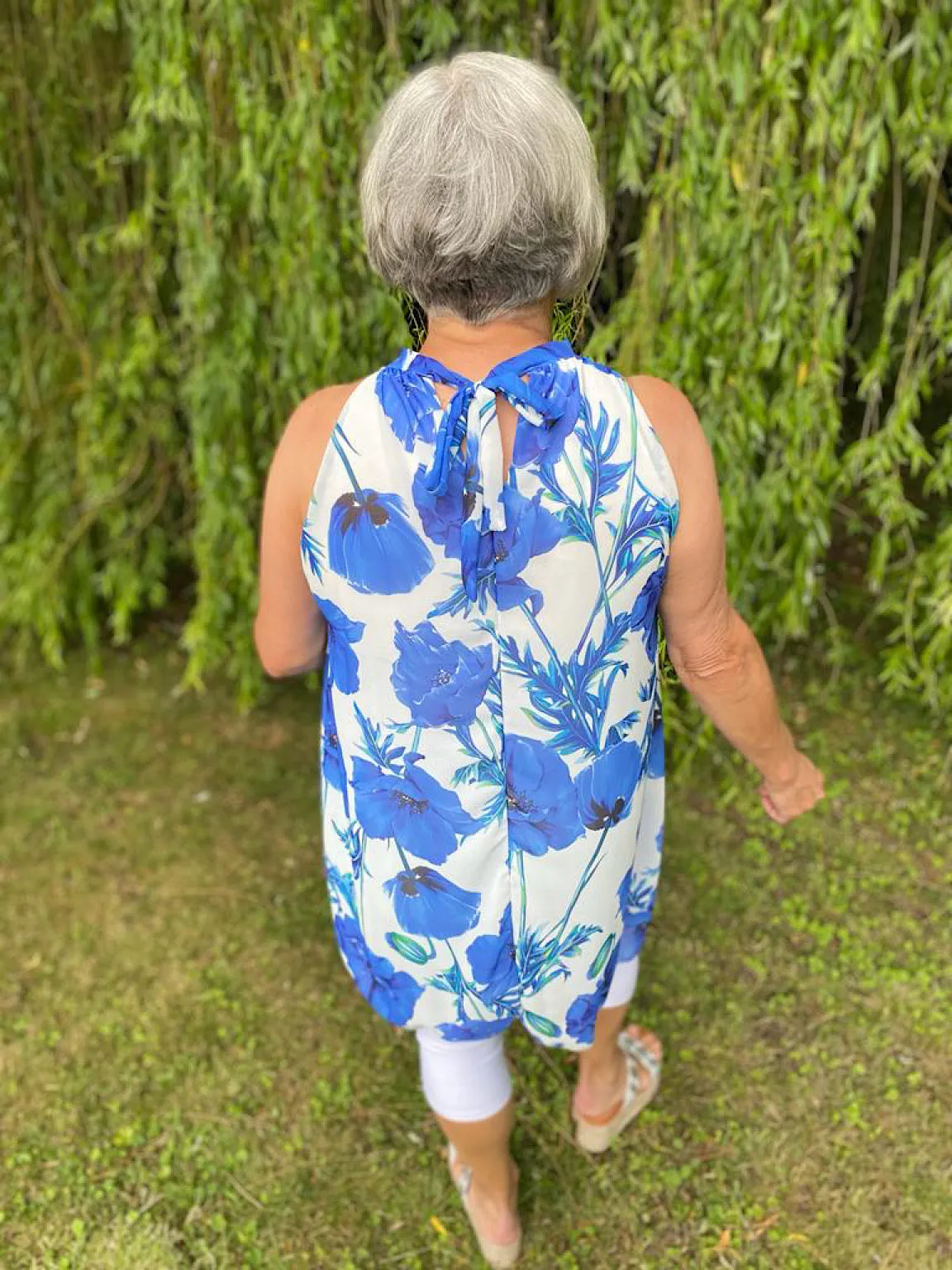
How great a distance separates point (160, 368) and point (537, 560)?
6.93 ft

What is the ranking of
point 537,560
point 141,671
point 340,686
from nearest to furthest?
point 537,560 < point 340,686 < point 141,671

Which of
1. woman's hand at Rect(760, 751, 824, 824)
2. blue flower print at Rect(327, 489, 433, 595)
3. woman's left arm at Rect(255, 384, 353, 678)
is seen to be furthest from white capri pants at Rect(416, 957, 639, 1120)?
blue flower print at Rect(327, 489, 433, 595)

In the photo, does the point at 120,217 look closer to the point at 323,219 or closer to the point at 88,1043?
the point at 323,219

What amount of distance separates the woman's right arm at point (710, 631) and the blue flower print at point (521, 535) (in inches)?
5.8

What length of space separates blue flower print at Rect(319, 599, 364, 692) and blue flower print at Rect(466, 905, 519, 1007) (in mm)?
359

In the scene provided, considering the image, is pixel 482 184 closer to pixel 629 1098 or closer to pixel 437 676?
pixel 437 676

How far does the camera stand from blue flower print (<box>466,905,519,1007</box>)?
1360 mm

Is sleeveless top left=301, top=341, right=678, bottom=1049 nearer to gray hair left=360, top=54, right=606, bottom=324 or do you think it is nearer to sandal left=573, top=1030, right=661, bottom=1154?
gray hair left=360, top=54, right=606, bottom=324

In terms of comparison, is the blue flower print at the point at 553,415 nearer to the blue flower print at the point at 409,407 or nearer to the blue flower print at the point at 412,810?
the blue flower print at the point at 409,407

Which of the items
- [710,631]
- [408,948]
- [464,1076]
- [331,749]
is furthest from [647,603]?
[464,1076]

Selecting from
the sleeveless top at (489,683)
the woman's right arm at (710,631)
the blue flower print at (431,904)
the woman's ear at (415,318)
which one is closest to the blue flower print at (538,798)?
the sleeveless top at (489,683)

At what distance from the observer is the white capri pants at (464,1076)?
1527mm

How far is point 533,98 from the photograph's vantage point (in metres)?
0.97

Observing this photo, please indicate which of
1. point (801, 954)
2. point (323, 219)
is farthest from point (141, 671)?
point (801, 954)
